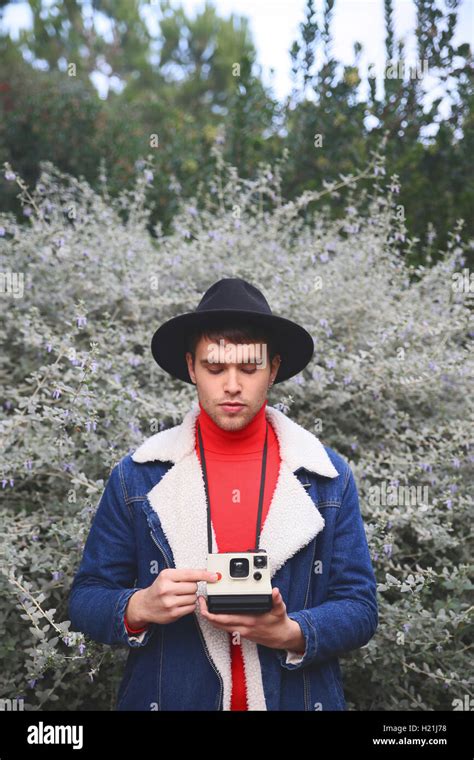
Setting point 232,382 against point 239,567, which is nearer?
point 239,567

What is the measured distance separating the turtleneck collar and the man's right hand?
385 millimetres

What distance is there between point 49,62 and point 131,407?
1439 centimetres

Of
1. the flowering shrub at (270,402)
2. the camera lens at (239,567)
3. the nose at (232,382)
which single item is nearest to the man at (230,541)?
the nose at (232,382)

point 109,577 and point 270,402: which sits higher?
point 270,402

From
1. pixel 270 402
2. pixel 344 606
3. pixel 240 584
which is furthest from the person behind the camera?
pixel 270 402

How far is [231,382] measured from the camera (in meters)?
1.82

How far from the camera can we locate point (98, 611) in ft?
5.87

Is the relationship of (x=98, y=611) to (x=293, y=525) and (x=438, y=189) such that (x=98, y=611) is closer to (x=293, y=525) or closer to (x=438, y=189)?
(x=293, y=525)

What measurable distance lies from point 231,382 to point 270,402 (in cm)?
154

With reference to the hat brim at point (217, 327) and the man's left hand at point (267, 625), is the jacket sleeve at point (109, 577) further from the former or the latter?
the hat brim at point (217, 327)

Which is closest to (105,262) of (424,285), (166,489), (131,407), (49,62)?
(131,407)

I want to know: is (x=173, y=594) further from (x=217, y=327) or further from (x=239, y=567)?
(x=217, y=327)

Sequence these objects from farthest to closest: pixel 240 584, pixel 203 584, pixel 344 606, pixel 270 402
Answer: pixel 270 402 → pixel 203 584 → pixel 344 606 → pixel 240 584

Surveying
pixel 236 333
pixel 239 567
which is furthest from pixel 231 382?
pixel 239 567
